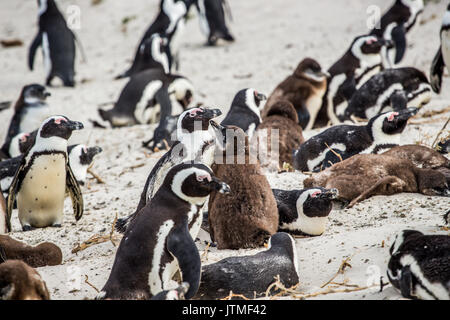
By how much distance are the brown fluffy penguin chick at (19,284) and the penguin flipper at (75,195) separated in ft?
7.19

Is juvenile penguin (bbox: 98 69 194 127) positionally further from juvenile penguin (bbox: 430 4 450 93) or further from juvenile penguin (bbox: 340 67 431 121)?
juvenile penguin (bbox: 430 4 450 93)

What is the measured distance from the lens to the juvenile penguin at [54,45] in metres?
10.6

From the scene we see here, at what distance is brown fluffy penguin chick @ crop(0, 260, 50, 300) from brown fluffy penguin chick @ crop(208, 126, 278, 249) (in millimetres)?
1261

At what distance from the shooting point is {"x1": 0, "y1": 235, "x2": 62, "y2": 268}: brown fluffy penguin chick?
408 centimetres

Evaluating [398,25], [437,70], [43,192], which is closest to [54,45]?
[398,25]

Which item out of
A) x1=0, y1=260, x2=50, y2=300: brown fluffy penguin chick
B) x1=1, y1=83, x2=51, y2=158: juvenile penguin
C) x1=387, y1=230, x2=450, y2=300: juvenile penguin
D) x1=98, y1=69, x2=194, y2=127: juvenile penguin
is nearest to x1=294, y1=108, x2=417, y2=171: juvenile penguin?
x1=387, y1=230, x2=450, y2=300: juvenile penguin

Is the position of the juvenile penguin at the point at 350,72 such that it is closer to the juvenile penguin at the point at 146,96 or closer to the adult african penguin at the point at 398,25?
the adult african penguin at the point at 398,25

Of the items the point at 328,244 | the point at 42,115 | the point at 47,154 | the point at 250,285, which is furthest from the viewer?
the point at 42,115

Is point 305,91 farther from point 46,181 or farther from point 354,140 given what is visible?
point 46,181

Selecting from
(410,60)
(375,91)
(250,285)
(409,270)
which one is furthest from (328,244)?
(410,60)

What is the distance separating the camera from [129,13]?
1424 centimetres

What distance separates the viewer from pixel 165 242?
10.9ft
